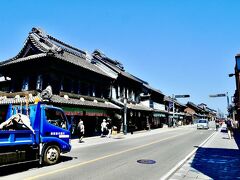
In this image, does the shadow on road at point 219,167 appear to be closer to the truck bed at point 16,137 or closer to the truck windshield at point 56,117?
the truck windshield at point 56,117

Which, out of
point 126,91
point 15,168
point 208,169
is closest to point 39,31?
point 126,91

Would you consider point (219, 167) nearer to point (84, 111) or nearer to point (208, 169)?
point (208, 169)

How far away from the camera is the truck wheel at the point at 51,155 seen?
991cm

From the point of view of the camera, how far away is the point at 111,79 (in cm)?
2962

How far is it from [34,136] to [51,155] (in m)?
1.26

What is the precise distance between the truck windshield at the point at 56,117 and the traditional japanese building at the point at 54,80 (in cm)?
784

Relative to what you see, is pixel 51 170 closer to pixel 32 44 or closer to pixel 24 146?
pixel 24 146

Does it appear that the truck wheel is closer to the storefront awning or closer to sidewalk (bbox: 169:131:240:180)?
sidewalk (bbox: 169:131:240:180)

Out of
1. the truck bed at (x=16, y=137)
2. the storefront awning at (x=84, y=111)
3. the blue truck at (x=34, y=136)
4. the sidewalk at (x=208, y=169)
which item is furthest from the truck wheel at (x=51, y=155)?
the storefront awning at (x=84, y=111)

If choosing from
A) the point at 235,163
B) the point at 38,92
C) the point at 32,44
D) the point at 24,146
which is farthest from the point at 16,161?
the point at 32,44

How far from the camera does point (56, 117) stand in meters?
11.1

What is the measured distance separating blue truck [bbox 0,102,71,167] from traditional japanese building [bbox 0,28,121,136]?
818cm

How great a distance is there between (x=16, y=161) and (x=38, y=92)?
38.2ft

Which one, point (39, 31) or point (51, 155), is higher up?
point (39, 31)
